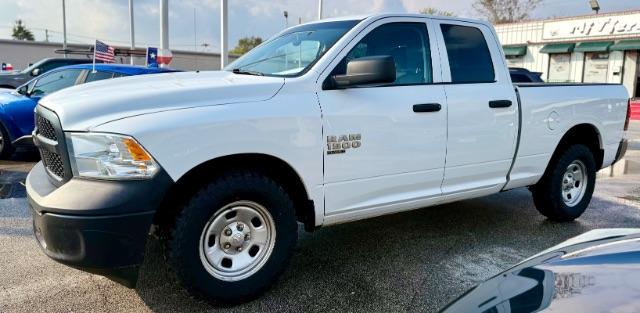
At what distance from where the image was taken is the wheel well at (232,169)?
121 inches

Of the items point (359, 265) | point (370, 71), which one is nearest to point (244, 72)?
point (370, 71)

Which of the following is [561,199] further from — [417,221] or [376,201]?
[376,201]

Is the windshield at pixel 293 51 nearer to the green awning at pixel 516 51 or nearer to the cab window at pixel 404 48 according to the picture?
the cab window at pixel 404 48

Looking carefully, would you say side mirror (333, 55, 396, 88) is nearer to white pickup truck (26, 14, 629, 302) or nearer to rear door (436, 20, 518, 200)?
white pickup truck (26, 14, 629, 302)

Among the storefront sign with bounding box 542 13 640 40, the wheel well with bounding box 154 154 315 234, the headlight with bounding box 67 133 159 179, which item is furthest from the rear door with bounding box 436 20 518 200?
the storefront sign with bounding box 542 13 640 40

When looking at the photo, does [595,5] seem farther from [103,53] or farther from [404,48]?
[404,48]

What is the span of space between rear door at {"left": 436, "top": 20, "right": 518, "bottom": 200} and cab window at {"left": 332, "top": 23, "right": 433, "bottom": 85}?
18cm

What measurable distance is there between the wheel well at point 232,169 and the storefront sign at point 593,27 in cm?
2610

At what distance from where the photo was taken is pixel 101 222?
8.97ft

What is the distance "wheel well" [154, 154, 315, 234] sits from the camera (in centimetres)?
306

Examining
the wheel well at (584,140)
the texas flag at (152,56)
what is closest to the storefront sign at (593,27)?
the texas flag at (152,56)

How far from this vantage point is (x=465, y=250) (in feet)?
14.8

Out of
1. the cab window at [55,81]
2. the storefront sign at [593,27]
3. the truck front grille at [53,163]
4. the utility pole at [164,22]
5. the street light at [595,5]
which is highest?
the street light at [595,5]

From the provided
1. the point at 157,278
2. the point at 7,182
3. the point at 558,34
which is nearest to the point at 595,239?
the point at 157,278
